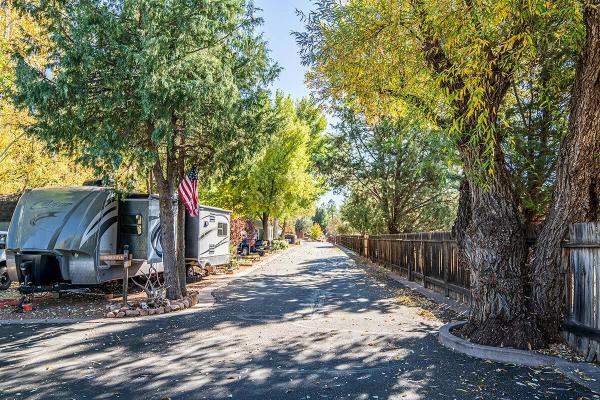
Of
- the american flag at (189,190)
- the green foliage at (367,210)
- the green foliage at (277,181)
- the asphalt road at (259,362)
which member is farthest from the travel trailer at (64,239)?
the green foliage at (277,181)

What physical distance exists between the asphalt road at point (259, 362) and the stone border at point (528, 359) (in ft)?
0.47

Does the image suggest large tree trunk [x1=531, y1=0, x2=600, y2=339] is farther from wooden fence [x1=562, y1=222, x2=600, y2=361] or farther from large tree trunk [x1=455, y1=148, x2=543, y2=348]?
large tree trunk [x1=455, y1=148, x2=543, y2=348]

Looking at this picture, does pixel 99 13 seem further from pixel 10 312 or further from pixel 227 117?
pixel 10 312

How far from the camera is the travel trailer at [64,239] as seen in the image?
9180 millimetres

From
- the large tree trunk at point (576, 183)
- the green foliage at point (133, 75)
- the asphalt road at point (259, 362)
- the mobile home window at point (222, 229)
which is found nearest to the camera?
the asphalt road at point (259, 362)

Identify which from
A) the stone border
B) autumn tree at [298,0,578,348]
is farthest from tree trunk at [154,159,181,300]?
the stone border

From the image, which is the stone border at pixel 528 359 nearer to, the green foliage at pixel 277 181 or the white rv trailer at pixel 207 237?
the white rv trailer at pixel 207 237

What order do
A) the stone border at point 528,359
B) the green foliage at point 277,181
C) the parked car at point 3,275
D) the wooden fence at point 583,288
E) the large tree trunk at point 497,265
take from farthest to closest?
the green foliage at point 277,181 < the parked car at point 3,275 < the large tree trunk at point 497,265 < the wooden fence at point 583,288 < the stone border at point 528,359

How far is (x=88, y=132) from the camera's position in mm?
8250

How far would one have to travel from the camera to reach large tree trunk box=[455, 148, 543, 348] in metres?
5.46

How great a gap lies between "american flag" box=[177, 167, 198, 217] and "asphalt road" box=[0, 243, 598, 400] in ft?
9.08

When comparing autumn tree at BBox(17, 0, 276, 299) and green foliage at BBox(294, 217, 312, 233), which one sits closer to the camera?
autumn tree at BBox(17, 0, 276, 299)

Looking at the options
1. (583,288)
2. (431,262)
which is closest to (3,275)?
(431,262)

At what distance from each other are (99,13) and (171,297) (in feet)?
19.2
